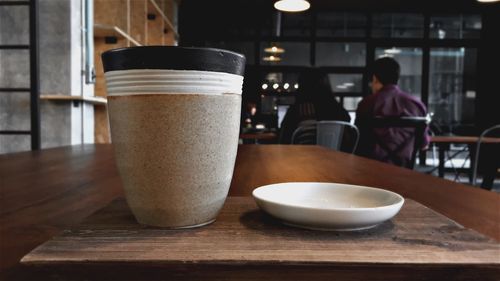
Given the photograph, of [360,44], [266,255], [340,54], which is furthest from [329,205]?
[360,44]

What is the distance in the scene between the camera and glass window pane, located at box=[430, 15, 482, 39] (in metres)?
7.83

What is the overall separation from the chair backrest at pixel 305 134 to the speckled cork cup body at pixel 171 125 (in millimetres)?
2988

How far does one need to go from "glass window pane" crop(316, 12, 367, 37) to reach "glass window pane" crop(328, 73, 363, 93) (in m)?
0.78

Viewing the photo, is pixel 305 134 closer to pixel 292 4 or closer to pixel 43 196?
pixel 292 4

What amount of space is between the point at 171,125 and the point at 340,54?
7.75m

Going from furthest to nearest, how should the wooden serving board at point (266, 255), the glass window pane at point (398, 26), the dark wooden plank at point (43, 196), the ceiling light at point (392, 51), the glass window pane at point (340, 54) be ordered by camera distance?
the ceiling light at point (392, 51) → the glass window pane at point (398, 26) → the glass window pane at point (340, 54) → the dark wooden plank at point (43, 196) → the wooden serving board at point (266, 255)

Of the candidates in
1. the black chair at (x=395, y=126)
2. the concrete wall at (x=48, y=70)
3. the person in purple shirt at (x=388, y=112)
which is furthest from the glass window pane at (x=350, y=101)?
the concrete wall at (x=48, y=70)

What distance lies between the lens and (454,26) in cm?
799

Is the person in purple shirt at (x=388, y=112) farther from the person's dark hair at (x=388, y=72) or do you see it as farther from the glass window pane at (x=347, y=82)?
the glass window pane at (x=347, y=82)

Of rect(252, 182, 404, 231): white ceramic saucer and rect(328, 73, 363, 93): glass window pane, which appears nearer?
rect(252, 182, 404, 231): white ceramic saucer

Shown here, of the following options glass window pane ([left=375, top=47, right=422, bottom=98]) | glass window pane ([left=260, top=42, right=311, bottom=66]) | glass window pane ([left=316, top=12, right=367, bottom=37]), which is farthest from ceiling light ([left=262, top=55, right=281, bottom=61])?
glass window pane ([left=375, top=47, right=422, bottom=98])

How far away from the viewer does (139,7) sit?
15.4 feet

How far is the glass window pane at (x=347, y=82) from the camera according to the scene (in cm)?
765

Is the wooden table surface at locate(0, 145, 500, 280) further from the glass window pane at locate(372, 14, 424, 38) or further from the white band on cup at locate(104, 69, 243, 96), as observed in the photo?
the glass window pane at locate(372, 14, 424, 38)
